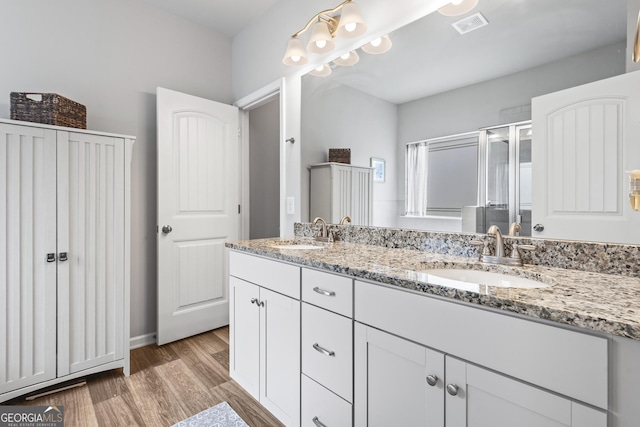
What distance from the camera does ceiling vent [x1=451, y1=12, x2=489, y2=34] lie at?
1349 mm

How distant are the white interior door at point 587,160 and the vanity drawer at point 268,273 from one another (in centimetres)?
100

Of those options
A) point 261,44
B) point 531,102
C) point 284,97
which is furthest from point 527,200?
point 261,44

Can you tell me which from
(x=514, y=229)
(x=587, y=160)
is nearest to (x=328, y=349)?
(x=514, y=229)

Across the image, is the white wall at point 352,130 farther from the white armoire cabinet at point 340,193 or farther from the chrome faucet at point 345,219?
the chrome faucet at point 345,219

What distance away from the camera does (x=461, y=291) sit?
0.82 meters

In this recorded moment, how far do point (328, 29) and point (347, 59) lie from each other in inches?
8.2

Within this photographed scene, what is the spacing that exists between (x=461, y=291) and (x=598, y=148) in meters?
0.74

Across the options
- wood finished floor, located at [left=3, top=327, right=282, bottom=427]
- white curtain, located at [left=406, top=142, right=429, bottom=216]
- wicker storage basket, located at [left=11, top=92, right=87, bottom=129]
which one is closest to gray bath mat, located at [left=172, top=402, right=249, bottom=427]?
wood finished floor, located at [left=3, top=327, right=282, bottom=427]

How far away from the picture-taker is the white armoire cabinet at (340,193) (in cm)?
183

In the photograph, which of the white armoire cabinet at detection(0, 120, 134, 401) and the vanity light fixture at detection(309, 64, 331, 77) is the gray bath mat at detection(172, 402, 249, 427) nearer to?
the white armoire cabinet at detection(0, 120, 134, 401)

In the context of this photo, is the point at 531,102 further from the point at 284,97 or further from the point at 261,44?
the point at 261,44

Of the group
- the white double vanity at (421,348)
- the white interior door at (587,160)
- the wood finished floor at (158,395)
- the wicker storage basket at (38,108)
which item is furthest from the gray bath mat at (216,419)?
the wicker storage basket at (38,108)

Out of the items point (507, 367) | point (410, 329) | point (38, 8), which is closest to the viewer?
point (507, 367)

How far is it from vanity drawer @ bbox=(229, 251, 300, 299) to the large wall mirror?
61 cm
